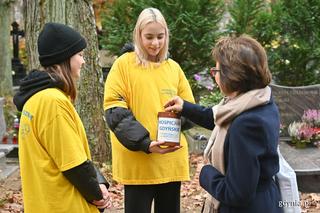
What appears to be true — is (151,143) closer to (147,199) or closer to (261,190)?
(147,199)

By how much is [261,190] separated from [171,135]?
84 cm

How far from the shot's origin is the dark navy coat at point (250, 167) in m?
2.55

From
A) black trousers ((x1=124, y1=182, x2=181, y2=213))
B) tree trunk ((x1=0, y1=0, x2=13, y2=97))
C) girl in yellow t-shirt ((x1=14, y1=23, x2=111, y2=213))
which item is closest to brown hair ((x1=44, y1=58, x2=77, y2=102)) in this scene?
girl in yellow t-shirt ((x1=14, y1=23, x2=111, y2=213))

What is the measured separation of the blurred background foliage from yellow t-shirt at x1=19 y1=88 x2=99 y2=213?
7.90 m

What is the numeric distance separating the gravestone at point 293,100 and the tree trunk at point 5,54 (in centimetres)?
906

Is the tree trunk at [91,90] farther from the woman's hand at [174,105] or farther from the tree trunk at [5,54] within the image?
the tree trunk at [5,54]

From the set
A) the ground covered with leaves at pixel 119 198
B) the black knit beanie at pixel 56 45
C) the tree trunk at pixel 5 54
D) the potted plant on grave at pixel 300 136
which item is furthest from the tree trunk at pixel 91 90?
the tree trunk at pixel 5 54

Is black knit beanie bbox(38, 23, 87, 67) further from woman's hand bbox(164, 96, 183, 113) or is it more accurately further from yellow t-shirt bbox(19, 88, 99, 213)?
woman's hand bbox(164, 96, 183, 113)

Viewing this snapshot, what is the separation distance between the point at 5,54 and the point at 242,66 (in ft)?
44.6

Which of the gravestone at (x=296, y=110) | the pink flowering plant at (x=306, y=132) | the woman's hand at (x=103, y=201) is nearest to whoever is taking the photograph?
the woman's hand at (x=103, y=201)

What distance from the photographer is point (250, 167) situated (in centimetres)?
254

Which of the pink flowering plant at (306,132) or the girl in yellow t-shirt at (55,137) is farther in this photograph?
the pink flowering plant at (306,132)

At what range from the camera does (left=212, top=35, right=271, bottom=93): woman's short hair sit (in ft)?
8.63

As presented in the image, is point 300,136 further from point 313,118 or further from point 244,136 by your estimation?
point 244,136
